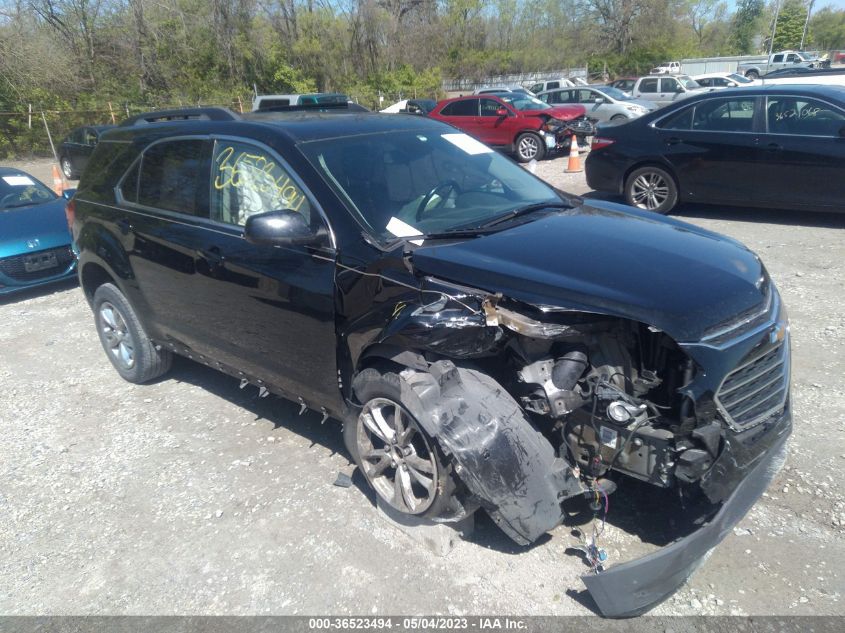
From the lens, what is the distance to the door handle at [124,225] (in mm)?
4672

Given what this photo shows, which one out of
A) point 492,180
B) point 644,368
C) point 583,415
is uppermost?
point 492,180

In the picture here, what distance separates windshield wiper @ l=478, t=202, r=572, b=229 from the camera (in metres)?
3.58

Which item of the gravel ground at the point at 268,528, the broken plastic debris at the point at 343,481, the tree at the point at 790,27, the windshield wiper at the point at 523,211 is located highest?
the tree at the point at 790,27

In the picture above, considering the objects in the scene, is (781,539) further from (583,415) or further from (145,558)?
(145,558)

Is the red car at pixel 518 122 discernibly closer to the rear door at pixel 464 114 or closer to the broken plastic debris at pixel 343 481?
the rear door at pixel 464 114

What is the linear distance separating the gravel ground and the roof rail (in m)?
1.97

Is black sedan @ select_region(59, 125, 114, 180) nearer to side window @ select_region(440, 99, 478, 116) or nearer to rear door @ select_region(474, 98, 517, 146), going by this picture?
side window @ select_region(440, 99, 478, 116)

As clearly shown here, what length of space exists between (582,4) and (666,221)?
61.6 meters

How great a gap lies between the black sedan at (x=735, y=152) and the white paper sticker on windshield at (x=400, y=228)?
6.34 meters

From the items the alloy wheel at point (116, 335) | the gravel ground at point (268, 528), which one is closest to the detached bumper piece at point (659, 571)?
the gravel ground at point (268, 528)

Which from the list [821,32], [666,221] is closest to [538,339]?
[666,221]

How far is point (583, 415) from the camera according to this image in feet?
9.25

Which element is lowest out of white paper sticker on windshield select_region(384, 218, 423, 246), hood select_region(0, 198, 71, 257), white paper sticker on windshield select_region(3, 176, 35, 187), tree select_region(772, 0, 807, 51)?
hood select_region(0, 198, 71, 257)

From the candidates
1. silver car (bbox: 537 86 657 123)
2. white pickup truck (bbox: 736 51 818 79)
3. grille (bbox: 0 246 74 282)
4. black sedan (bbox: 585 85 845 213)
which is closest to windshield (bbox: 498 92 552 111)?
silver car (bbox: 537 86 657 123)
